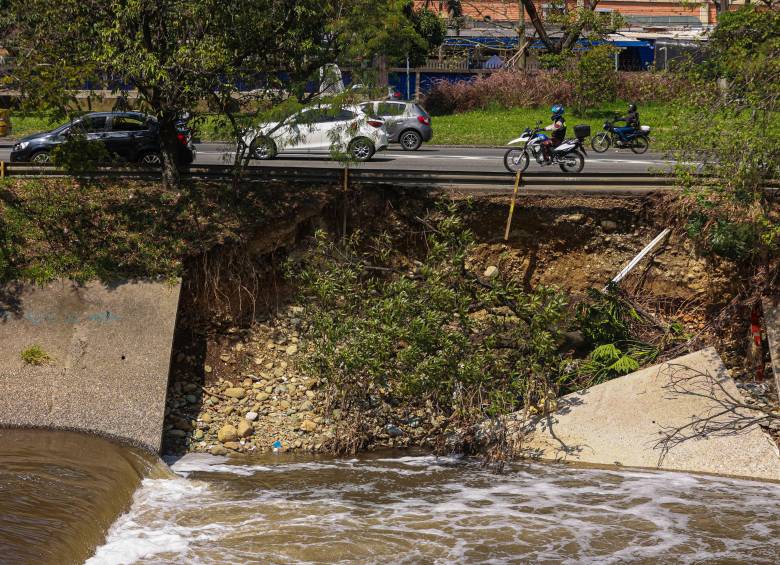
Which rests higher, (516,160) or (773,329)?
(516,160)

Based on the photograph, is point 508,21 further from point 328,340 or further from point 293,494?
point 293,494

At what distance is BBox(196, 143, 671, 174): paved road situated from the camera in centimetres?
1958

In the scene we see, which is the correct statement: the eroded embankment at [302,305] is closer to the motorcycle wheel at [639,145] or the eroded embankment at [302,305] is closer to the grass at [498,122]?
the motorcycle wheel at [639,145]

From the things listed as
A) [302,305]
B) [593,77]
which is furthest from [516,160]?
[593,77]

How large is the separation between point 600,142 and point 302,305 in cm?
1307

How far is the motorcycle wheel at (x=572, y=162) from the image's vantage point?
60.8 feet

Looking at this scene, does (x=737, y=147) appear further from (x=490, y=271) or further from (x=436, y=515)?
(x=436, y=515)

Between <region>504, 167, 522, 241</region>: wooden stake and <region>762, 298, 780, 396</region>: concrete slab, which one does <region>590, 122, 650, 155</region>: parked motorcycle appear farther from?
<region>762, 298, 780, 396</region>: concrete slab

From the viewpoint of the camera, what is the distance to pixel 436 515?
9789 millimetres

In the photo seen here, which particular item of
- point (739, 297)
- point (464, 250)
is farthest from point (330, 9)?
point (739, 297)

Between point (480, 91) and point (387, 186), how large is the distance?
19.7m

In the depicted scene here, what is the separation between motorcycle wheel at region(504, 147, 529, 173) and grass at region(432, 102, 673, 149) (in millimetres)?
8119

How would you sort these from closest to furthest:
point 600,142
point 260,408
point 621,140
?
point 260,408
point 621,140
point 600,142

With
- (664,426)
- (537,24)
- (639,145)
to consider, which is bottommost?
(664,426)
